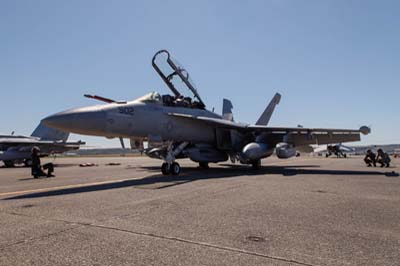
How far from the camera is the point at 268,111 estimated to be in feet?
72.3

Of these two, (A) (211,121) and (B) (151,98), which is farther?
(A) (211,121)

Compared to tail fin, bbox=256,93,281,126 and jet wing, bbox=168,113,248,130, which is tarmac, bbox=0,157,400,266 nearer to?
jet wing, bbox=168,113,248,130

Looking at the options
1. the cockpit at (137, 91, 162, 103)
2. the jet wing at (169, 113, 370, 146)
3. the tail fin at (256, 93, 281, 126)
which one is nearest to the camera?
the cockpit at (137, 91, 162, 103)

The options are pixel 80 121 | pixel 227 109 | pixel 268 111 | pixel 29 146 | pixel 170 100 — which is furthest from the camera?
pixel 29 146

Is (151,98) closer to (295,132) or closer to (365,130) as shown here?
(295,132)

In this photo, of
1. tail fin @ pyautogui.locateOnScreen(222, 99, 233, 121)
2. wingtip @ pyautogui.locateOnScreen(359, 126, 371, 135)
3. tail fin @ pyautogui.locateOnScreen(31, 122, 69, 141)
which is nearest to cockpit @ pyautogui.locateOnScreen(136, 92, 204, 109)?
tail fin @ pyautogui.locateOnScreen(222, 99, 233, 121)

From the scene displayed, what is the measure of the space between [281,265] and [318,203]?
340 cm

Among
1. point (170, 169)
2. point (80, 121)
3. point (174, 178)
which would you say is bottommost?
point (174, 178)

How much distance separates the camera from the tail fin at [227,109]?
61.1ft

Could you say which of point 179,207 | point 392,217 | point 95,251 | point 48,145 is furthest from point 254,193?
point 48,145

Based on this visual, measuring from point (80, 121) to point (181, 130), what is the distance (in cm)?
510

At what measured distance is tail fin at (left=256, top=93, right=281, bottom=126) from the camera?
21.6 metres

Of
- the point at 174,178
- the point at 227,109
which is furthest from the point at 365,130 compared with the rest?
the point at 174,178

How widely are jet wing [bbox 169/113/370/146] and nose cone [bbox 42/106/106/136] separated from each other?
4387 millimetres
